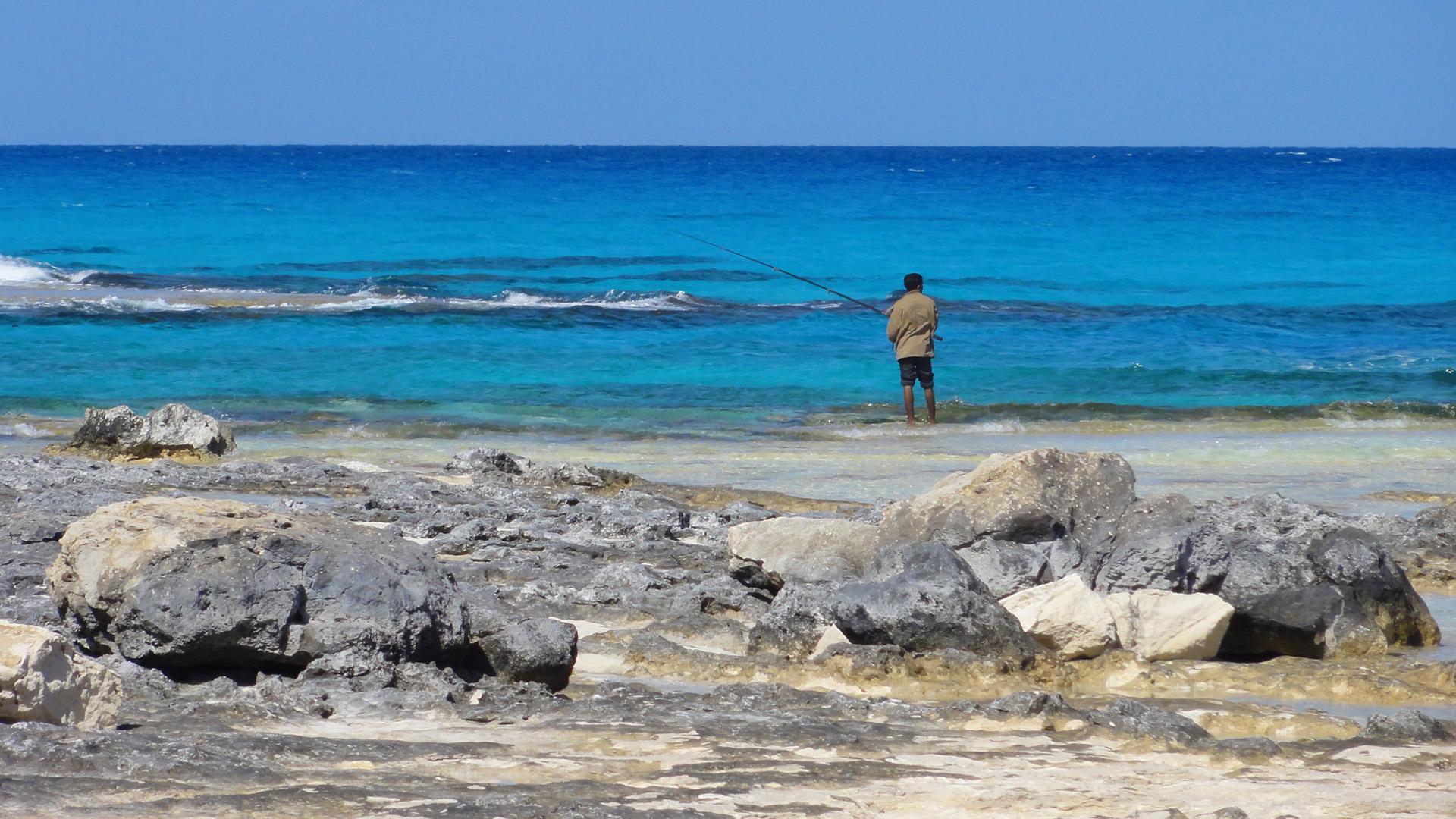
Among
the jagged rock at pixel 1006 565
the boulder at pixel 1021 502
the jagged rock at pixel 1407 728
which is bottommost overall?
the jagged rock at pixel 1407 728

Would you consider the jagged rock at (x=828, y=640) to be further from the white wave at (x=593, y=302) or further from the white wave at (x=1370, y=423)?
the white wave at (x=593, y=302)

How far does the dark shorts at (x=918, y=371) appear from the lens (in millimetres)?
13188

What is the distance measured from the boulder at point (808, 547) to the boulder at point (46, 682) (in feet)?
10.0

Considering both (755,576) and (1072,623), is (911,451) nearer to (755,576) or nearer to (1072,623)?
(755,576)

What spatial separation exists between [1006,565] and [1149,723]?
5.73 ft

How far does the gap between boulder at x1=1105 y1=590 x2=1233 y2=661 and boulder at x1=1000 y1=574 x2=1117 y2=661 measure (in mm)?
78

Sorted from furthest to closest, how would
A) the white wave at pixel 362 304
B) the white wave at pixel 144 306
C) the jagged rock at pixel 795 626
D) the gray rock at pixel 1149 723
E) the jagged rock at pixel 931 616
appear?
the white wave at pixel 362 304 → the white wave at pixel 144 306 → the jagged rock at pixel 795 626 → the jagged rock at pixel 931 616 → the gray rock at pixel 1149 723

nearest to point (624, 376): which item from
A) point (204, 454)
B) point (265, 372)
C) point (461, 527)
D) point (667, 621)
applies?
point (265, 372)

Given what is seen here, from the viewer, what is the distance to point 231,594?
4.84m

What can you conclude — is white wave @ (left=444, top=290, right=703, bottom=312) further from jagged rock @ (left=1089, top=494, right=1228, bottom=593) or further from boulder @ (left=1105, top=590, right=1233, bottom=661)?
boulder @ (left=1105, top=590, right=1233, bottom=661)

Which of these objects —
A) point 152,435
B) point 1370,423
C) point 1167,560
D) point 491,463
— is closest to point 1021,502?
point 1167,560

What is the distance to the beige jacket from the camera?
1303 centimetres

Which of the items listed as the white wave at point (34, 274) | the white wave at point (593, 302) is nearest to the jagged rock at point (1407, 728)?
the white wave at point (593, 302)

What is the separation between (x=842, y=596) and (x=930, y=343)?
7648 millimetres
